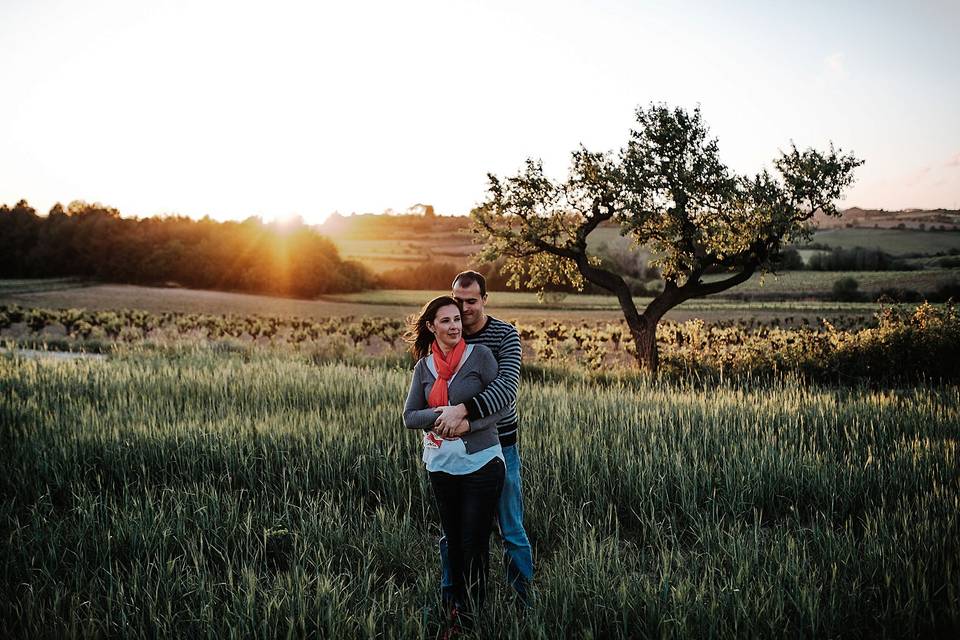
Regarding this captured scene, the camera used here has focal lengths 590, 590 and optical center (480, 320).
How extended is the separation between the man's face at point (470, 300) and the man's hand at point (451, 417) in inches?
28.7

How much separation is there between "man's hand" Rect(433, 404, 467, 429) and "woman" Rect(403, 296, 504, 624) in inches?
1.8

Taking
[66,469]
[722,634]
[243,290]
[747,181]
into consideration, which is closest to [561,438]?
[722,634]

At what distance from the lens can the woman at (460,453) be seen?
11.3 ft

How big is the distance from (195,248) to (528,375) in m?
63.3

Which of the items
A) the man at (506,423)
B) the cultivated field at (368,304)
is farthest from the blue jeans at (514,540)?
the cultivated field at (368,304)

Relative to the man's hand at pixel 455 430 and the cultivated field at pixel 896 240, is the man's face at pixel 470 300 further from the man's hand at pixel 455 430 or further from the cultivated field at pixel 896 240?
the cultivated field at pixel 896 240

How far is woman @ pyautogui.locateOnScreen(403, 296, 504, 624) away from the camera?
3432 millimetres

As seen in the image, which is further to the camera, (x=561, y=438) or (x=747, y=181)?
(x=747, y=181)

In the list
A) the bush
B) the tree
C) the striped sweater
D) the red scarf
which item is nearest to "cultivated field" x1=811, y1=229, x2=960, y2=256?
the bush

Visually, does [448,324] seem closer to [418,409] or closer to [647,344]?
[418,409]

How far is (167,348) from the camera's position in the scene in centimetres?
1756

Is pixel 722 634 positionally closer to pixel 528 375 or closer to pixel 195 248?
pixel 528 375

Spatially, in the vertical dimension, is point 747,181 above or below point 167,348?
above

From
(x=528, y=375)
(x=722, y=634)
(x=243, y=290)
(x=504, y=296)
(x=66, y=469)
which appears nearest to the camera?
(x=722, y=634)
